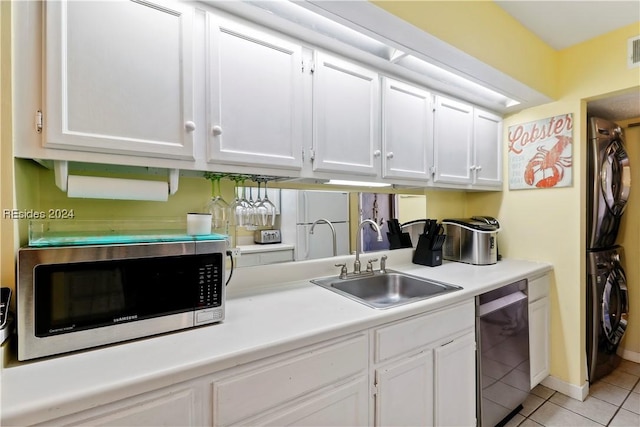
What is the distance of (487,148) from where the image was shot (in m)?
2.36

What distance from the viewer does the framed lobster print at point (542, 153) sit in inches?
83.7

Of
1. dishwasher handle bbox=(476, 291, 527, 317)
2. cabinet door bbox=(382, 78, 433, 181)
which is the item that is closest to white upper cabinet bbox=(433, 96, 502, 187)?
cabinet door bbox=(382, 78, 433, 181)

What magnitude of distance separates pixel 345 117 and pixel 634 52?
75.1 inches

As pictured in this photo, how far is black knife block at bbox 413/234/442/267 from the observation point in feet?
7.07

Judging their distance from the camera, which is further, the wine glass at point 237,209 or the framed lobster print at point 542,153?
the framed lobster print at point 542,153

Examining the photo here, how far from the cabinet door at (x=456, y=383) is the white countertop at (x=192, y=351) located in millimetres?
252

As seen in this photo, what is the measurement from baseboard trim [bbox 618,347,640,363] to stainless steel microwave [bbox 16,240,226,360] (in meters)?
3.50

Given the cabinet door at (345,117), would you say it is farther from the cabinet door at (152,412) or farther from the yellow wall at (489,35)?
the cabinet door at (152,412)

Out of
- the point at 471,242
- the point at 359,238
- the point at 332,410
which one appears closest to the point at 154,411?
the point at 332,410

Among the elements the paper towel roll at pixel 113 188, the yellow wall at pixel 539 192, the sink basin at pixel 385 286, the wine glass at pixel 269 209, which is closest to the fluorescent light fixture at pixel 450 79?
the yellow wall at pixel 539 192

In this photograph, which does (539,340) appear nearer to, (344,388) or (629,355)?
(629,355)

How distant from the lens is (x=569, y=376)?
2111 millimetres

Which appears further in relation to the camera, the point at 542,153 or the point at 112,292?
the point at 542,153

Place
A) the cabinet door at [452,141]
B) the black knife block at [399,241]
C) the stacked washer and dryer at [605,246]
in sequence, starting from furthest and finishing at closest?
1. the black knife block at [399,241]
2. the stacked washer and dryer at [605,246]
3. the cabinet door at [452,141]
